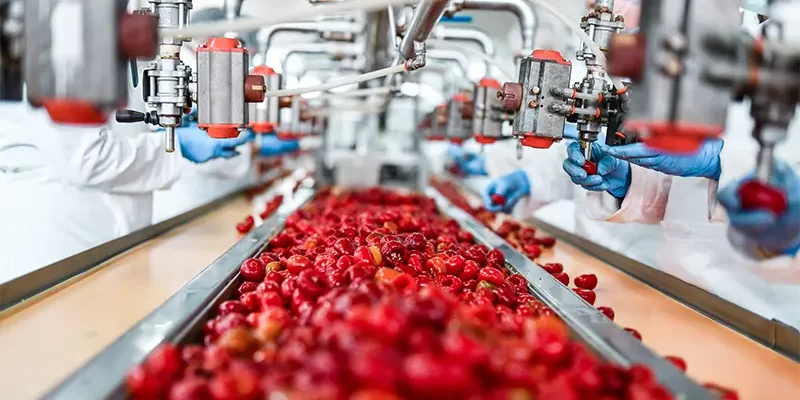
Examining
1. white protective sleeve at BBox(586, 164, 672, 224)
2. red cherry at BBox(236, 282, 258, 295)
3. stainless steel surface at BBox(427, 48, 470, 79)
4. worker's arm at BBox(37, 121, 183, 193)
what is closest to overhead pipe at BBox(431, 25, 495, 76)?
stainless steel surface at BBox(427, 48, 470, 79)

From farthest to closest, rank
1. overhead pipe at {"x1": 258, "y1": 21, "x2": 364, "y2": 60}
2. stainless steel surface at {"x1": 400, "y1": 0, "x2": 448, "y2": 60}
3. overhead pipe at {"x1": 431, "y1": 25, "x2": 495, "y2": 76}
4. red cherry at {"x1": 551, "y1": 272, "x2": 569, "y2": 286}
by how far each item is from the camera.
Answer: overhead pipe at {"x1": 431, "y1": 25, "x2": 495, "y2": 76} < overhead pipe at {"x1": 258, "y1": 21, "x2": 364, "y2": 60} < red cherry at {"x1": 551, "y1": 272, "x2": 569, "y2": 286} < stainless steel surface at {"x1": 400, "y1": 0, "x2": 448, "y2": 60}

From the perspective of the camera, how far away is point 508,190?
3371mm

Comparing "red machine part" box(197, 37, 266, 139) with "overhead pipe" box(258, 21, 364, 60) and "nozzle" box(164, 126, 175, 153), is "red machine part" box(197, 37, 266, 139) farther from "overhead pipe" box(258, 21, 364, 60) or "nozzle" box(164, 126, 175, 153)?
"overhead pipe" box(258, 21, 364, 60)

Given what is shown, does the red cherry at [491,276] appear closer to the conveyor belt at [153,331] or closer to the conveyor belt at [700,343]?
the conveyor belt at [153,331]

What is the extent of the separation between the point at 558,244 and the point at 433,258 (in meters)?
1.52

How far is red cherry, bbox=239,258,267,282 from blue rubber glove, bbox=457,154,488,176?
3695mm

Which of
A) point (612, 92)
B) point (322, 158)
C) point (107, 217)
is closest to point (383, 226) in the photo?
point (612, 92)

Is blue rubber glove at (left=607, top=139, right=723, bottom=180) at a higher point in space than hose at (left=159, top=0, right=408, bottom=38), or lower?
lower

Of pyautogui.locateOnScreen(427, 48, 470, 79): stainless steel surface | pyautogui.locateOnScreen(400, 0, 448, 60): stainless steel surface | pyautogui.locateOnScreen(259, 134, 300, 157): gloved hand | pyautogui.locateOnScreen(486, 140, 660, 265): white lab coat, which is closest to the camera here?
pyautogui.locateOnScreen(400, 0, 448, 60): stainless steel surface

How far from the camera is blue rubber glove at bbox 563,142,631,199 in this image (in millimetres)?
1956

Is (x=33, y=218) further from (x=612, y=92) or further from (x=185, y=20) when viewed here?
(x=612, y=92)

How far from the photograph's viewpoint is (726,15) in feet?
2.99

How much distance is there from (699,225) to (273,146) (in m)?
3.47

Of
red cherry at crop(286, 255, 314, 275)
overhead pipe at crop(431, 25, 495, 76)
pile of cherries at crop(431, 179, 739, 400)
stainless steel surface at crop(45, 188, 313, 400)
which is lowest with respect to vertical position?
pile of cherries at crop(431, 179, 739, 400)
